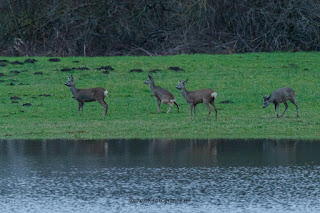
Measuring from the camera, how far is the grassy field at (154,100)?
1717 centimetres

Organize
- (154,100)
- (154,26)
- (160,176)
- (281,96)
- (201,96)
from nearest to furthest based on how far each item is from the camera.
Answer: (160,176)
(201,96)
(281,96)
(154,100)
(154,26)

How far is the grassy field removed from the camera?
17.2 meters

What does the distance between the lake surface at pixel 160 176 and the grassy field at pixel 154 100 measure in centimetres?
165

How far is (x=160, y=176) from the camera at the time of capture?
448 inches

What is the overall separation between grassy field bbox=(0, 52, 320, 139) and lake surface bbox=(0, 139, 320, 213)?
1.65 metres

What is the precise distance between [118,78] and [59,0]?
1259 cm

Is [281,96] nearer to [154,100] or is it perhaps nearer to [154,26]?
[154,100]

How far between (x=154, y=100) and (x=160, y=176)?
12.7 m

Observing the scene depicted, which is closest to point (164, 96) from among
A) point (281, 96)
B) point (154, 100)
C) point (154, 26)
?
point (154, 100)

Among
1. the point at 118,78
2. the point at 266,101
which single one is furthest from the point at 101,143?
the point at 118,78

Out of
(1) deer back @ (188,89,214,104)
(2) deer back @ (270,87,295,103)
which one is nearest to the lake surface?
(1) deer back @ (188,89,214,104)

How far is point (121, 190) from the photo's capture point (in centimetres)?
1034

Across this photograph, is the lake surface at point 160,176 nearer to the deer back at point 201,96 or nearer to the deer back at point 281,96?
the deer back at point 201,96

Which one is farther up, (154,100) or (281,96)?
(281,96)
